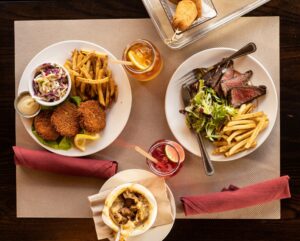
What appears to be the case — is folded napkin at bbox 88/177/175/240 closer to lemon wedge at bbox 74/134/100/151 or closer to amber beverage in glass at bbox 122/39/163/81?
lemon wedge at bbox 74/134/100/151

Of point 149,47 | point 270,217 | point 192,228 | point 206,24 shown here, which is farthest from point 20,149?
point 270,217

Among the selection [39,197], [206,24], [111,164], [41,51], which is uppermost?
[206,24]

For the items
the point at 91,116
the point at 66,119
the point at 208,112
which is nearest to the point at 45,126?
the point at 66,119

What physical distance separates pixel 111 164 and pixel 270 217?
2.63 ft

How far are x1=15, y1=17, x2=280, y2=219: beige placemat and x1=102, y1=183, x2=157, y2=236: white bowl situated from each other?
24 centimetres

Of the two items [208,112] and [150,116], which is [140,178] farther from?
[208,112]

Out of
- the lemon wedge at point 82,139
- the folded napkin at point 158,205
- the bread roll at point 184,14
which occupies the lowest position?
the folded napkin at point 158,205

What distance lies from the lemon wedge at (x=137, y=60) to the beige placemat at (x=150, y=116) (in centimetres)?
14

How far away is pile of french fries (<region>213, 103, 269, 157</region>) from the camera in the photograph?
195 centimetres

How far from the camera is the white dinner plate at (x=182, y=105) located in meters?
1.99

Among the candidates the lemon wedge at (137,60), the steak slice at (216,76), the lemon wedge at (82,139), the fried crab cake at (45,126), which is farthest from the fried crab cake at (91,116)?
the steak slice at (216,76)

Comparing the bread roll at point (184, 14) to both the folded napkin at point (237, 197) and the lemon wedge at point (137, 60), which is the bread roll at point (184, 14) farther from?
the folded napkin at point (237, 197)

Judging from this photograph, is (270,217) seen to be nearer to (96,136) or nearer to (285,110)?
(285,110)

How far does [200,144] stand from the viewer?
1991 millimetres
